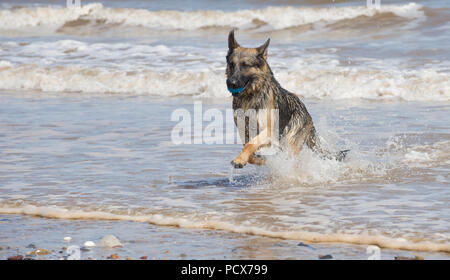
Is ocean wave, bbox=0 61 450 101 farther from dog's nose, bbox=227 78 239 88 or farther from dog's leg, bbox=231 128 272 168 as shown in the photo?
dog's nose, bbox=227 78 239 88

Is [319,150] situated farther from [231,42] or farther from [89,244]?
[89,244]

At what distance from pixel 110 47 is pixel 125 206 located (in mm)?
15291

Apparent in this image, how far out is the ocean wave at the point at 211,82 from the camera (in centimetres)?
1405

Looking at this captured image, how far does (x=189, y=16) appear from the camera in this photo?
26016 mm

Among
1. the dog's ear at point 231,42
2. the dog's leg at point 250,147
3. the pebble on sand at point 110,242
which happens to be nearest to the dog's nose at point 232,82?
the dog's ear at point 231,42

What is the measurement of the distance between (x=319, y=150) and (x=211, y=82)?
7.80 metres

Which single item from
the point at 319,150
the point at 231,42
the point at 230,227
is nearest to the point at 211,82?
the point at 319,150

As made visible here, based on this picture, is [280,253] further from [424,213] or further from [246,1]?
[246,1]

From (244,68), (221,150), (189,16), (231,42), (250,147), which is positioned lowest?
(221,150)

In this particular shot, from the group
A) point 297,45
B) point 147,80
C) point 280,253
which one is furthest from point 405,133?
point 297,45

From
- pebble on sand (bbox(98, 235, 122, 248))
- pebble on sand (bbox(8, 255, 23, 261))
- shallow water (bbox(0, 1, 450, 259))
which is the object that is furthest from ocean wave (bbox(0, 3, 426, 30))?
pebble on sand (bbox(8, 255, 23, 261))

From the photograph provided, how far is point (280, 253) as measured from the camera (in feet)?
16.8
